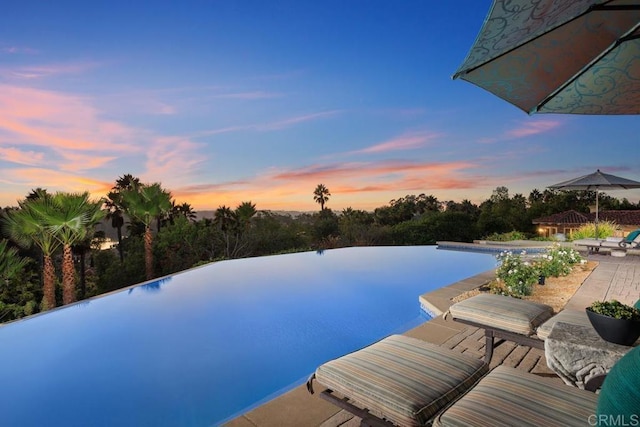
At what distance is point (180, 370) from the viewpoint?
14.0 feet

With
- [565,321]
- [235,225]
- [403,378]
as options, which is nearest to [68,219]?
[403,378]

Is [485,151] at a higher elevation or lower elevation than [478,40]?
higher

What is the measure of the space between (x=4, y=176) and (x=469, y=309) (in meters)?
17.3

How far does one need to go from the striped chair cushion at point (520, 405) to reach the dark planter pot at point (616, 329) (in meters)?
0.57

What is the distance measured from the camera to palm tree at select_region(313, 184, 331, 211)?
99.4 feet

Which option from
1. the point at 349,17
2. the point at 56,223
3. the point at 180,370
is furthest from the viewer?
the point at 349,17

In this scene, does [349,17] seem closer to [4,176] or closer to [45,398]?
[45,398]

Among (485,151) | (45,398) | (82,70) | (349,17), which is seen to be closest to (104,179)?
(82,70)

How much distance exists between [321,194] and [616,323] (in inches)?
1138

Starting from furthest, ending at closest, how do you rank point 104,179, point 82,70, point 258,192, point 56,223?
point 258,192, point 104,179, point 82,70, point 56,223

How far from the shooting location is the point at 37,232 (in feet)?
29.0

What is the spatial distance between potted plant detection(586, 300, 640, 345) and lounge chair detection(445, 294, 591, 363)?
1.64ft

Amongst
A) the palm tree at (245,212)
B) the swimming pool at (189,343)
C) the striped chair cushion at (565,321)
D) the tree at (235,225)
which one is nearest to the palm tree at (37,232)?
the swimming pool at (189,343)

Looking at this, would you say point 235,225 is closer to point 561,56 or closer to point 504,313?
point 504,313
